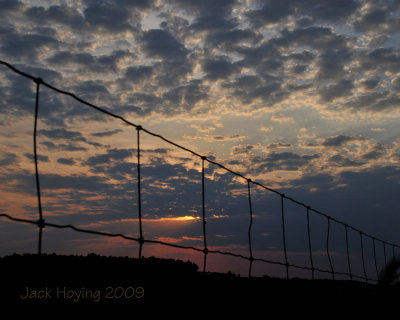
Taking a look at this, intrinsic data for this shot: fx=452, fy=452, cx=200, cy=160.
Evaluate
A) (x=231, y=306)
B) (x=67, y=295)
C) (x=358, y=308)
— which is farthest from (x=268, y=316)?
(x=67, y=295)

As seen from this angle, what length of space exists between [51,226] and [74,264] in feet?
5.81

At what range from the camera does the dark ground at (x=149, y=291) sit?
9.90ft

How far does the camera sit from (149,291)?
3.19m

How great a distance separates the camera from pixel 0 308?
2.77 m

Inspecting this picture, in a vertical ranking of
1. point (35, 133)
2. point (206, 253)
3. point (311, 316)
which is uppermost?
point (35, 133)

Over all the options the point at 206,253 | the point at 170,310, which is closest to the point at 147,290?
the point at 170,310

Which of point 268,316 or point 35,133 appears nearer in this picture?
point 35,133

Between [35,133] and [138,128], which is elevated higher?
[138,128]

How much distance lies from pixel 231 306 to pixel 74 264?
5.94 ft

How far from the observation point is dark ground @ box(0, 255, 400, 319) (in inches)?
119

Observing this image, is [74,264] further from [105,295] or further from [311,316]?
[311,316]

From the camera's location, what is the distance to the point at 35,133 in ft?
9.11

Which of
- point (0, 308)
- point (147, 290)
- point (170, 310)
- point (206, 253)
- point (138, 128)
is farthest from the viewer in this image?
point (206, 253)

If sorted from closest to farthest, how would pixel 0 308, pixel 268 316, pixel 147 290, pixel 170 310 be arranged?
1. pixel 0 308
2. pixel 170 310
3. pixel 147 290
4. pixel 268 316
